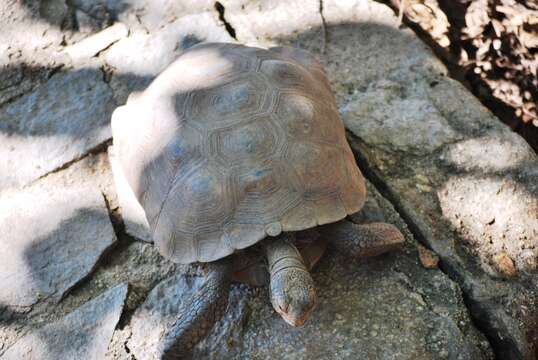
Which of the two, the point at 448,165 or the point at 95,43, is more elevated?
the point at 95,43

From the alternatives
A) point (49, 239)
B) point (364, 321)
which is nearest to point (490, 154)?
point (364, 321)

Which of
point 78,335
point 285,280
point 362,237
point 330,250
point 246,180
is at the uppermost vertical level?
point 246,180

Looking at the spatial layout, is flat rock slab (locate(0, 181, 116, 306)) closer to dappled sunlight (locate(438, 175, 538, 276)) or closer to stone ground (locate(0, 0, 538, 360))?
stone ground (locate(0, 0, 538, 360))

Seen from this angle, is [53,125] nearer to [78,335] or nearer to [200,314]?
[78,335]

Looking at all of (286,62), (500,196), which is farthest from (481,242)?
(286,62)

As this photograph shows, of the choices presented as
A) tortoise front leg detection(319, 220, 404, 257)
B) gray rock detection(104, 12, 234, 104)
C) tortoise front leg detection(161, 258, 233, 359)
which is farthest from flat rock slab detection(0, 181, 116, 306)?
tortoise front leg detection(319, 220, 404, 257)

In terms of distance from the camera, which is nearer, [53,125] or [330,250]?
[330,250]

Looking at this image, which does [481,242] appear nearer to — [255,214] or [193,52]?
[255,214]

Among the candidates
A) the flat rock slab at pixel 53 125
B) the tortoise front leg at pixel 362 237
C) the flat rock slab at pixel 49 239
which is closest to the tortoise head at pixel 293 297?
the tortoise front leg at pixel 362 237
